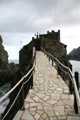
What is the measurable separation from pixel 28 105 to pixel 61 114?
3.88ft

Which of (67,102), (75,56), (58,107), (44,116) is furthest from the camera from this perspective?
(75,56)

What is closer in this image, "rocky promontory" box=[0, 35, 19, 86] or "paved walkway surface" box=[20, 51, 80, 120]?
"paved walkway surface" box=[20, 51, 80, 120]

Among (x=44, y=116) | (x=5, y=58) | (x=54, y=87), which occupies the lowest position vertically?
(x=44, y=116)

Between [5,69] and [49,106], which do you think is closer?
[49,106]

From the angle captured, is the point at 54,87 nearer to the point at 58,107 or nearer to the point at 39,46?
the point at 58,107

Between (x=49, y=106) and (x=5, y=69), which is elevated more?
(x=49, y=106)

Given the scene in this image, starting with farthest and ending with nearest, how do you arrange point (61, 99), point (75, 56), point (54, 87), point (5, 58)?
point (75, 56)
point (5, 58)
point (54, 87)
point (61, 99)

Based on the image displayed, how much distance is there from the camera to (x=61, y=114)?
2.59 metres

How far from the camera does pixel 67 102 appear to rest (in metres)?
3.22

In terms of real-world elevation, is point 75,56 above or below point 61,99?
above

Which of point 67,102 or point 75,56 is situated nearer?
point 67,102

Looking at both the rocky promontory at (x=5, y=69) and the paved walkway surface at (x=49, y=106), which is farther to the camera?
the rocky promontory at (x=5, y=69)

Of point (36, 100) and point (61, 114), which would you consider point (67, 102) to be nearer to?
point (61, 114)

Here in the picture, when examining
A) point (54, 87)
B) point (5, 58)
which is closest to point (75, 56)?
point (5, 58)
